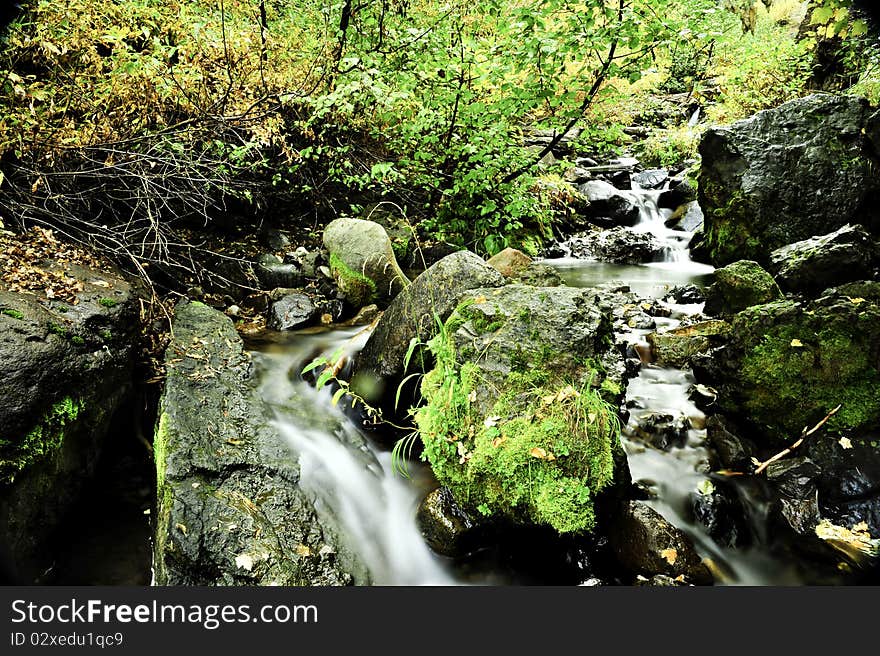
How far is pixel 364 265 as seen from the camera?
268 inches

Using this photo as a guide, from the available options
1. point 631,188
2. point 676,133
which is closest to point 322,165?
point 631,188

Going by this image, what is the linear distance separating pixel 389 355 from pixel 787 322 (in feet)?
12.2

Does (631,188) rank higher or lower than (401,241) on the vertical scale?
higher

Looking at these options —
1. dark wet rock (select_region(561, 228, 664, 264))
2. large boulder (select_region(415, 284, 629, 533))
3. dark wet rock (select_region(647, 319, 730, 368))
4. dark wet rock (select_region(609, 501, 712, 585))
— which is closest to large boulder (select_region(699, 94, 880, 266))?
dark wet rock (select_region(561, 228, 664, 264))

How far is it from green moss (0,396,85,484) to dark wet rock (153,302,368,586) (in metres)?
0.57

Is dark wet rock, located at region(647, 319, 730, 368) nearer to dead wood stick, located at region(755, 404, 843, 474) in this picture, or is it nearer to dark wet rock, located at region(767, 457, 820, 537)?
dead wood stick, located at region(755, 404, 843, 474)

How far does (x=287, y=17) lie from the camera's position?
23.0ft

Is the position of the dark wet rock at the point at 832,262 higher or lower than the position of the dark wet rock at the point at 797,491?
higher

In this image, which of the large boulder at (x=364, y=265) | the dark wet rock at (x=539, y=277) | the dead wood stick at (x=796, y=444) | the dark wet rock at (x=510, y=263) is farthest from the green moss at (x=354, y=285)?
the dead wood stick at (x=796, y=444)

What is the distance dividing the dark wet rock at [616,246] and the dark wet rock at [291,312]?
6658mm

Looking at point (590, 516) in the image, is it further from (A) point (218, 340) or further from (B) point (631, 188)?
(B) point (631, 188)

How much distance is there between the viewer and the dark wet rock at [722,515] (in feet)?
11.4

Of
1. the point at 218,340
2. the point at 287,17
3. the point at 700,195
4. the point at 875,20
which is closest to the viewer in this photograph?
the point at 875,20

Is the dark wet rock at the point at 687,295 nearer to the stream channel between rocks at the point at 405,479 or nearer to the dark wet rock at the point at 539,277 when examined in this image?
the stream channel between rocks at the point at 405,479
